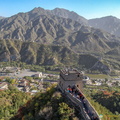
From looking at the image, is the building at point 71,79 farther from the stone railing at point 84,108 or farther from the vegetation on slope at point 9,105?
the vegetation on slope at point 9,105

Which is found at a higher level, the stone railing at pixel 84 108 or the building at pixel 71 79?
the building at pixel 71 79

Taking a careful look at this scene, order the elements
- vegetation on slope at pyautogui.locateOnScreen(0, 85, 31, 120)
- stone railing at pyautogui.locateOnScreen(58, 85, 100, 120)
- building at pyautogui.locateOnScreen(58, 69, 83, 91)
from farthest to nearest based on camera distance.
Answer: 1. vegetation on slope at pyautogui.locateOnScreen(0, 85, 31, 120)
2. building at pyautogui.locateOnScreen(58, 69, 83, 91)
3. stone railing at pyautogui.locateOnScreen(58, 85, 100, 120)

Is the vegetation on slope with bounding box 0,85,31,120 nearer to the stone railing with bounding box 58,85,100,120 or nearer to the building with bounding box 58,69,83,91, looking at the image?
the building with bounding box 58,69,83,91

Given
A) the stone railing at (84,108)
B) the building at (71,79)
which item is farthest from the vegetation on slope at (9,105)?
the stone railing at (84,108)

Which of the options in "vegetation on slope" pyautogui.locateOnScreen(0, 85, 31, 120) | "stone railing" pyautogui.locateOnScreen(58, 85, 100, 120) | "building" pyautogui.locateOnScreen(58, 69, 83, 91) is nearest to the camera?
"stone railing" pyautogui.locateOnScreen(58, 85, 100, 120)

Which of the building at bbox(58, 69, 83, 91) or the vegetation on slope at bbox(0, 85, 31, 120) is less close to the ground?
the building at bbox(58, 69, 83, 91)

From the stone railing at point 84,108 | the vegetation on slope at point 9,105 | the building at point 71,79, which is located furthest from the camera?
the vegetation on slope at point 9,105

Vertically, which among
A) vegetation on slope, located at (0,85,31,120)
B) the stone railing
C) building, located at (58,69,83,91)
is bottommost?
vegetation on slope, located at (0,85,31,120)

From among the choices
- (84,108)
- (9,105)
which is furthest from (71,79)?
(9,105)

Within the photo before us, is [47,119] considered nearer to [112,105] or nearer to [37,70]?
[112,105]

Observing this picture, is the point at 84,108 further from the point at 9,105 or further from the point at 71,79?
the point at 9,105

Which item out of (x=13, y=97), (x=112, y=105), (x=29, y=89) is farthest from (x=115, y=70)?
(x=13, y=97)

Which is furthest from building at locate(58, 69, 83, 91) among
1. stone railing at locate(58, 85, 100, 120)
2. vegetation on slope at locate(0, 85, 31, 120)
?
vegetation on slope at locate(0, 85, 31, 120)
